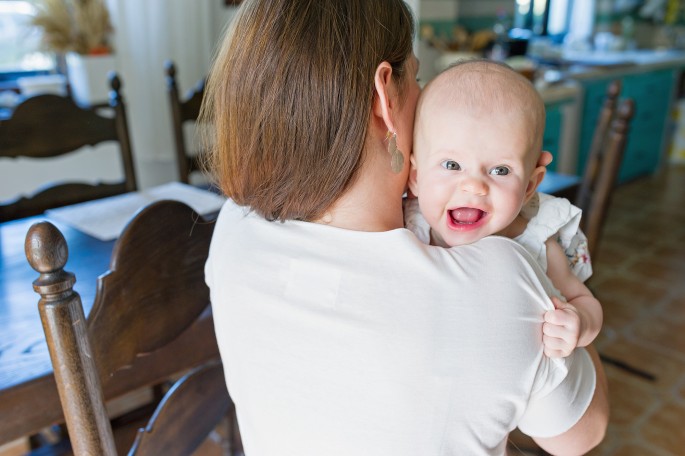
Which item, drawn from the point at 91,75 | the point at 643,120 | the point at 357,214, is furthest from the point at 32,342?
the point at 643,120

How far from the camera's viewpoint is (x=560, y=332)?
0.65 m

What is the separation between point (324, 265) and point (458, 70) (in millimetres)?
328

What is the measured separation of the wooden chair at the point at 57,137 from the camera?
5.94 feet

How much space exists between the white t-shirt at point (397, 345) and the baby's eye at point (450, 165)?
0.14m

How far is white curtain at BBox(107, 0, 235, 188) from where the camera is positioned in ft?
9.08

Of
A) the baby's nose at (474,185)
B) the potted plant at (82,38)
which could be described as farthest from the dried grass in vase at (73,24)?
the baby's nose at (474,185)

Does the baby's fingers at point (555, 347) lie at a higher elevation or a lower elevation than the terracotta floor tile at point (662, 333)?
higher

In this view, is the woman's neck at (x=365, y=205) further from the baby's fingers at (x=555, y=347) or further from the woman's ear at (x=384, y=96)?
the baby's fingers at (x=555, y=347)

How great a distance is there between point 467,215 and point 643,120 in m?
4.58

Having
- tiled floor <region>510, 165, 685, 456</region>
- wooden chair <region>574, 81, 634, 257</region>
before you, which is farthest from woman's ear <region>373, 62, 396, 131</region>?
wooden chair <region>574, 81, 634, 257</region>

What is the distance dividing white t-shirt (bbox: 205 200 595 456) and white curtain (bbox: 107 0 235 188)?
230cm

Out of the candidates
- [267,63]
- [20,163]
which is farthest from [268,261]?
[20,163]

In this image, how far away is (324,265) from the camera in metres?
0.67

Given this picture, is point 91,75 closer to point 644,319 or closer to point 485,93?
point 485,93
